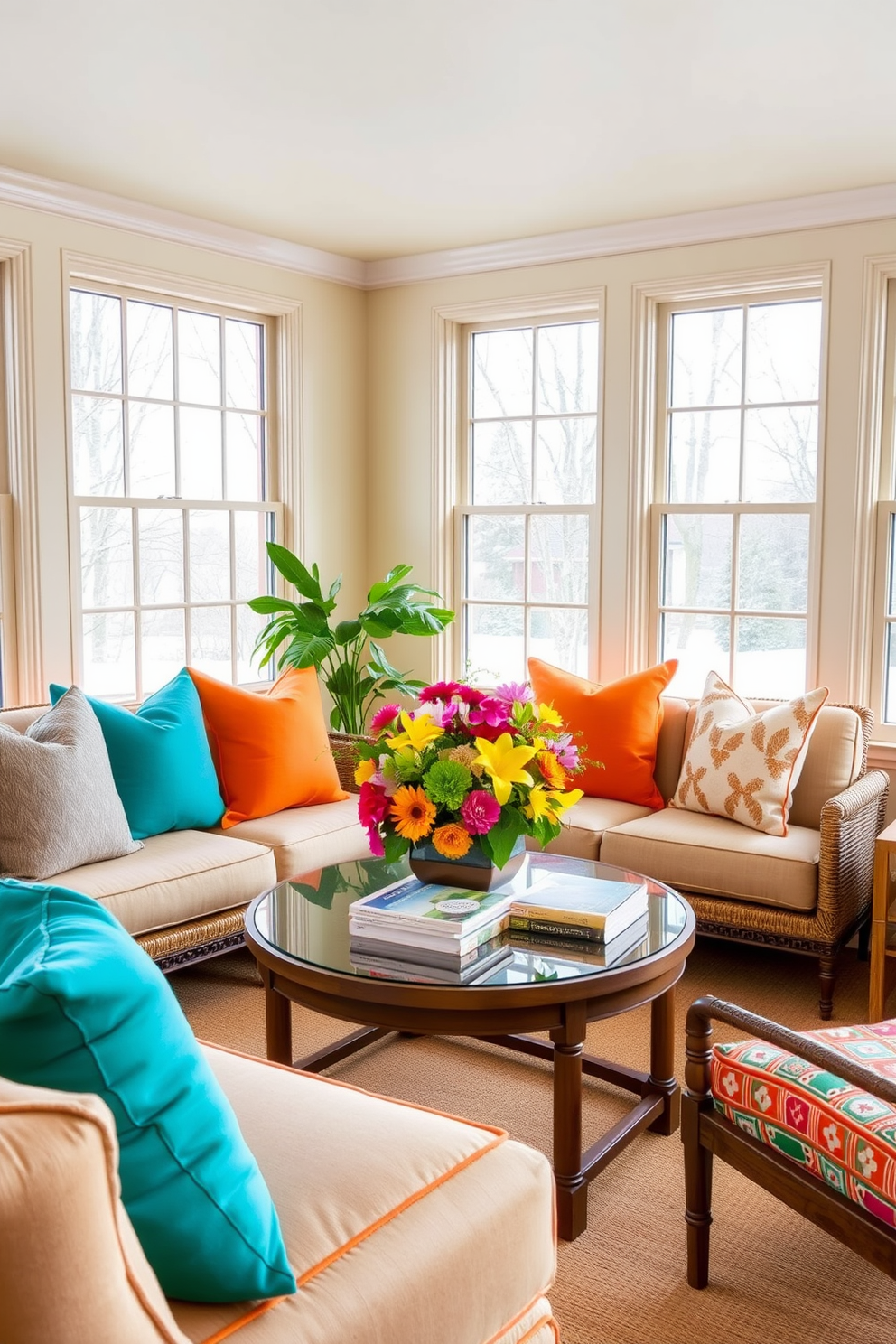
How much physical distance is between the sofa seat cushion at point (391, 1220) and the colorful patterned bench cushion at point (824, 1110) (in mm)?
521

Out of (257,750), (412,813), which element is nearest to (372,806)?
(412,813)

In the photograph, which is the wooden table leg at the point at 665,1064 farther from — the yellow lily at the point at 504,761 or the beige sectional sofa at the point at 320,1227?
the beige sectional sofa at the point at 320,1227

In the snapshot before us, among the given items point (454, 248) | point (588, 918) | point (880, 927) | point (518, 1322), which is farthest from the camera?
point (454, 248)

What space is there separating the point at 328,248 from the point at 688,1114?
400 cm

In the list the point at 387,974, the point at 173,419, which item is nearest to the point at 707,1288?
the point at 387,974

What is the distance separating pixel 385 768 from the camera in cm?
269

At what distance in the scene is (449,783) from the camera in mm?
2572

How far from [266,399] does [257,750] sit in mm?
1833

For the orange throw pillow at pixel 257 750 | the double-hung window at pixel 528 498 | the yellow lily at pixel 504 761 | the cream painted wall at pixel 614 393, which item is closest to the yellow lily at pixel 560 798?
the yellow lily at pixel 504 761

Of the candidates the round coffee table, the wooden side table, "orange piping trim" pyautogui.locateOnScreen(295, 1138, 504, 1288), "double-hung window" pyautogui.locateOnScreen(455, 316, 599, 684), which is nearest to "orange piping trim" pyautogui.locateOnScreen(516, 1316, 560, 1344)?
"orange piping trim" pyautogui.locateOnScreen(295, 1138, 504, 1288)

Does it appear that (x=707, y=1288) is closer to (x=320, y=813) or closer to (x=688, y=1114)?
(x=688, y=1114)

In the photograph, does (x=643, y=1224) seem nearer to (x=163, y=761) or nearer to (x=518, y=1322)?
(x=518, y=1322)

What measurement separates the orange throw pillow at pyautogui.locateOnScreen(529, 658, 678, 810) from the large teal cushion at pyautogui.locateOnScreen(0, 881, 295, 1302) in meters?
2.99

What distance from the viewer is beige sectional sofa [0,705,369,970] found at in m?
3.23
